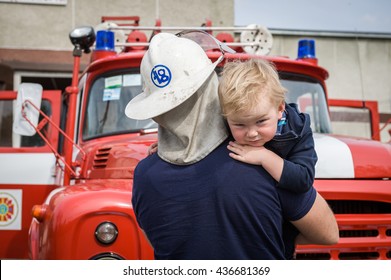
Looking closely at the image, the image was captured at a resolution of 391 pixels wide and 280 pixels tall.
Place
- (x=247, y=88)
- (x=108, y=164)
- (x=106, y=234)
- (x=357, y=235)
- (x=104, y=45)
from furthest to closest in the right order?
(x=104, y=45) → (x=108, y=164) → (x=357, y=235) → (x=106, y=234) → (x=247, y=88)

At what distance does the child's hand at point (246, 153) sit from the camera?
1517 mm

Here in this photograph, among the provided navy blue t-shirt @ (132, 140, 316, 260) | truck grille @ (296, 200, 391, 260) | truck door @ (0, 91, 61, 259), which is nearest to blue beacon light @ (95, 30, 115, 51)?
truck door @ (0, 91, 61, 259)

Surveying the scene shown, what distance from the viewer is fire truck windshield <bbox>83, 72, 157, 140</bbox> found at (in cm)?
347

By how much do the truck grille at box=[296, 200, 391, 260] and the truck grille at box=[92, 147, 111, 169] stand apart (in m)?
1.09

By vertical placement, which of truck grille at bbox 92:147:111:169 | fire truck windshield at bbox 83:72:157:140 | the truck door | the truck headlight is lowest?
the truck door

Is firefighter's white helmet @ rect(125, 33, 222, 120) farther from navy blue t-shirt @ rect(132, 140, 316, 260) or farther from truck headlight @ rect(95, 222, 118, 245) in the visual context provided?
truck headlight @ rect(95, 222, 118, 245)

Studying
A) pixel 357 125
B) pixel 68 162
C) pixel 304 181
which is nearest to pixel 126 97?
pixel 68 162

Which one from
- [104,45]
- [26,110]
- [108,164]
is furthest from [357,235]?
[104,45]

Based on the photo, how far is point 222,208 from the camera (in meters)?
1.50

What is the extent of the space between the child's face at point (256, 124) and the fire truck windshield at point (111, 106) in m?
1.85

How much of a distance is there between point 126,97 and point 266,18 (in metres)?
1.30

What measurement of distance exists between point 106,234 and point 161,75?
3.51 ft

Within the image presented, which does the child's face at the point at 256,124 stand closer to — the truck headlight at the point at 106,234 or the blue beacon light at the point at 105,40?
the truck headlight at the point at 106,234

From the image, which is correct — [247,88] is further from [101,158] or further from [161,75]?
[101,158]
